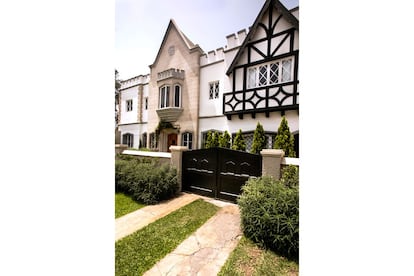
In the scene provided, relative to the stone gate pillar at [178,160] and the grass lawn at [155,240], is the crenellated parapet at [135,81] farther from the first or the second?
the grass lawn at [155,240]

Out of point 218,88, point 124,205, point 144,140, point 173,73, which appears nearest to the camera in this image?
point 124,205

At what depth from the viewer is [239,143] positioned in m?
5.74

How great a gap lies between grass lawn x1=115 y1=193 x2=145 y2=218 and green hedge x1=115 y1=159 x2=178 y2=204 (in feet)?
0.41

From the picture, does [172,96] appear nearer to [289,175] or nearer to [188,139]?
[188,139]

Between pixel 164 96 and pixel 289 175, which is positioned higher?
pixel 164 96

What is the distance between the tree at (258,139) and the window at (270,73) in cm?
146

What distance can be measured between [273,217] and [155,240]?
1.53m

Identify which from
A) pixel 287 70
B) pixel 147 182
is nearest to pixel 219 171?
pixel 147 182

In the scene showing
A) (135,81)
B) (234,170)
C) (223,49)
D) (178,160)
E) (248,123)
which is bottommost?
(234,170)

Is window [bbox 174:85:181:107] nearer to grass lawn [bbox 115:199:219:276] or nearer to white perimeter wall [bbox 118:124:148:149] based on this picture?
white perimeter wall [bbox 118:124:148:149]

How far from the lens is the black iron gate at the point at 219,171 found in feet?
11.6

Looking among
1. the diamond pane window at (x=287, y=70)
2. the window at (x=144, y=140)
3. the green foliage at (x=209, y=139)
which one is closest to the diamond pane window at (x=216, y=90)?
the green foliage at (x=209, y=139)
